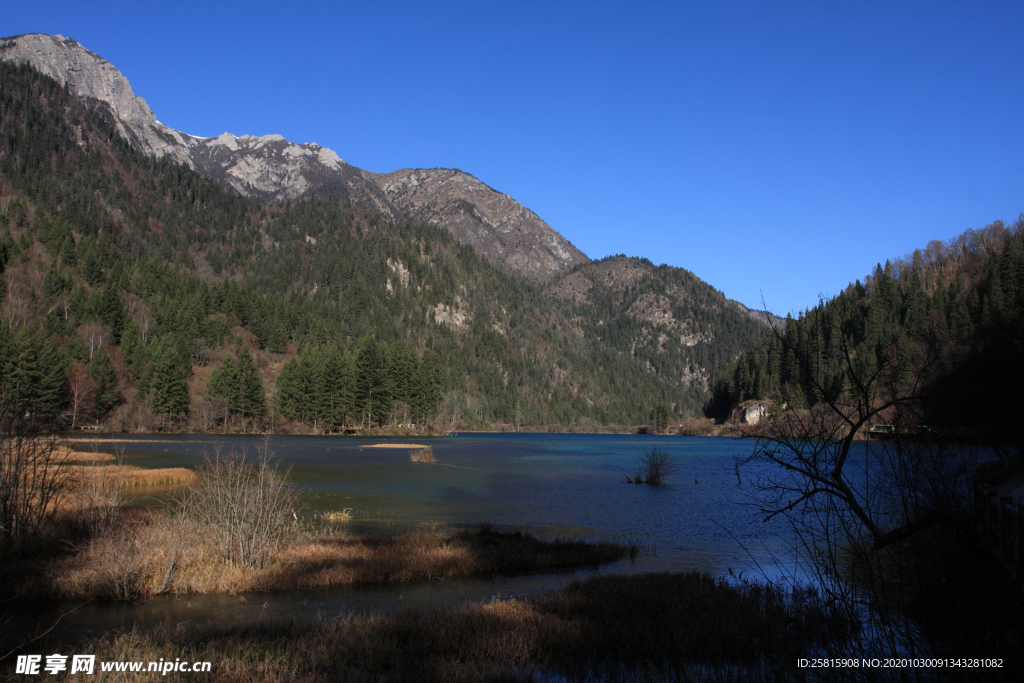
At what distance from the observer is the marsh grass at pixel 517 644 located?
8906 millimetres

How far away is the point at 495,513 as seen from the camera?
3020cm

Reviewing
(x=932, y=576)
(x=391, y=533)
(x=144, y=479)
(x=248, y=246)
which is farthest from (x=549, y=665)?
(x=248, y=246)

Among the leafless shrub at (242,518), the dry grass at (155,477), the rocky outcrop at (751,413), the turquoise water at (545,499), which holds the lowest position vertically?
the turquoise water at (545,499)

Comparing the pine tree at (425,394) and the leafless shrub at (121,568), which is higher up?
the pine tree at (425,394)

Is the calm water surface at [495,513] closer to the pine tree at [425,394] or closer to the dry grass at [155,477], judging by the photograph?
the dry grass at [155,477]

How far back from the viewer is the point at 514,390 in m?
188

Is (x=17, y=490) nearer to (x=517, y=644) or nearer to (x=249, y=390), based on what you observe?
(x=517, y=644)

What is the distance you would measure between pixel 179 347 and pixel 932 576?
11082cm

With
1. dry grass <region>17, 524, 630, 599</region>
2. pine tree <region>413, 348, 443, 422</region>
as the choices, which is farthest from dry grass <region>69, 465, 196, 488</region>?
pine tree <region>413, 348, 443, 422</region>

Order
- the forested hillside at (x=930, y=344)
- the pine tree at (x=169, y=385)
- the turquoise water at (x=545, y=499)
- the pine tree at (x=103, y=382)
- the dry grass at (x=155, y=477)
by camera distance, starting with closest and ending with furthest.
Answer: the forested hillside at (x=930, y=344), the turquoise water at (x=545, y=499), the dry grass at (x=155, y=477), the pine tree at (x=103, y=382), the pine tree at (x=169, y=385)

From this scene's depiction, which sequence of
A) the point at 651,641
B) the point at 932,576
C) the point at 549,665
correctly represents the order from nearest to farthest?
the point at 932,576, the point at 549,665, the point at 651,641

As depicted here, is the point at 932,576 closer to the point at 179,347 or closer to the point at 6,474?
the point at 6,474

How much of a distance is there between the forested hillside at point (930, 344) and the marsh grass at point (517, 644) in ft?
11.9

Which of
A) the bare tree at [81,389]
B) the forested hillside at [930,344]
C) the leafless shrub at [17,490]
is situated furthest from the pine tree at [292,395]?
the leafless shrub at [17,490]
